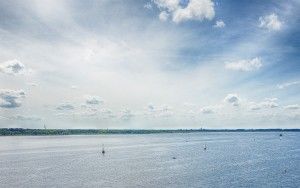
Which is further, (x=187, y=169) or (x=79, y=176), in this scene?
(x=187, y=169)

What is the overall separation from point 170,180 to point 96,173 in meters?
23.9

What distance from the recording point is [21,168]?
111 metres

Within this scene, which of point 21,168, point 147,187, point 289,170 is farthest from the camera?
point 21,168

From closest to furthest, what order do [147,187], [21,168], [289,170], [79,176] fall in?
[147,187] < [79,176] < [289,170] < [21,168]

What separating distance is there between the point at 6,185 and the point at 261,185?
57757mm

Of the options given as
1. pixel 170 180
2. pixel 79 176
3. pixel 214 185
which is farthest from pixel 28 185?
pixel 214 185

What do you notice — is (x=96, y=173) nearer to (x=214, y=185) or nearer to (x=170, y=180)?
(x=170, y=180)

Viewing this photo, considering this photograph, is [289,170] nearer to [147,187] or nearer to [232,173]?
[232,173]

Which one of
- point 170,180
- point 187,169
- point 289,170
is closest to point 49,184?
point 170,180

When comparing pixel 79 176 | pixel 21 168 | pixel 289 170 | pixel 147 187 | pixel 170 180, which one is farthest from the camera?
pixel 21 168

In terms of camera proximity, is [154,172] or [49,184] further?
[154,172]

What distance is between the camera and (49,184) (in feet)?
264

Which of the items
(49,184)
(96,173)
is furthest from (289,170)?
(49,184)

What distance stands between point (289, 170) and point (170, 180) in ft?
131
